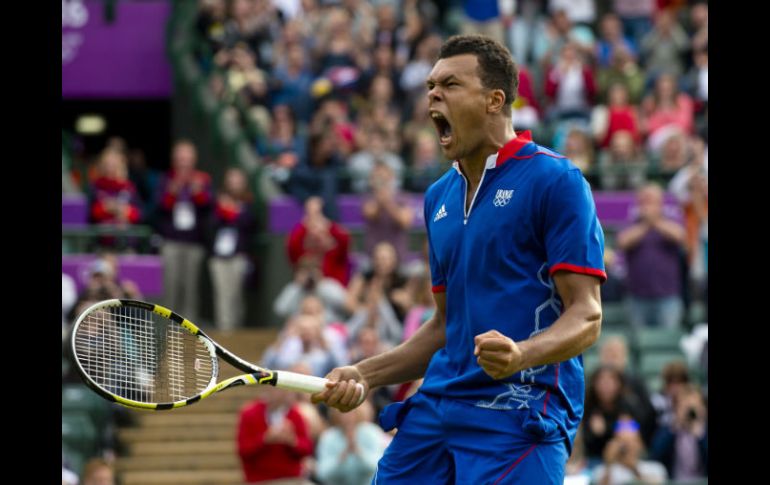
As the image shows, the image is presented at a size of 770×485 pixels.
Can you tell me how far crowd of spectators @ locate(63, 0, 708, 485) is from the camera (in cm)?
1204

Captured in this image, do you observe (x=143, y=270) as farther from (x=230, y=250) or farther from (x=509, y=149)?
(x=509, y=149)

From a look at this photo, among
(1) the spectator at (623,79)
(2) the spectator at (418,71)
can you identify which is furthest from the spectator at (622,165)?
(2) the spectator at (418,71)

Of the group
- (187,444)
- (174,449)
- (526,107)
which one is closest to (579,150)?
(526,107)

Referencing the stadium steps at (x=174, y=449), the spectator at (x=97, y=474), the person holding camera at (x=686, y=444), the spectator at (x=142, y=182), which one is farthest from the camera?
the spectator at (x=142, y=182)

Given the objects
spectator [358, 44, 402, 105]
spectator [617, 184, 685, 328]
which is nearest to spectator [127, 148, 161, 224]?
spectator [358, 44, 402, 105]

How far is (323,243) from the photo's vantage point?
14070mm

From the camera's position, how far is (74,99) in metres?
24.0

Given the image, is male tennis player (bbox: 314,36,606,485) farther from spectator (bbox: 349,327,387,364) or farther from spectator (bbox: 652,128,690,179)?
spectator (bbox: 652,128,690,179)

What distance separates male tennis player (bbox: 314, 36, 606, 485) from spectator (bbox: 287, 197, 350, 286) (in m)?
8.32

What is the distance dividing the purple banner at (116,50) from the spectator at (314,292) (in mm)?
8217

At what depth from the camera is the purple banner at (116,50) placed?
21.3 metres

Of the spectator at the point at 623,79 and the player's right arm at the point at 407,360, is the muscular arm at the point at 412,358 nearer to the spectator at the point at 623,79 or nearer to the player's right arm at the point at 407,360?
the player's right arm at the point at 407,360

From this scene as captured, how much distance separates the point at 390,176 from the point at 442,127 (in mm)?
8859
